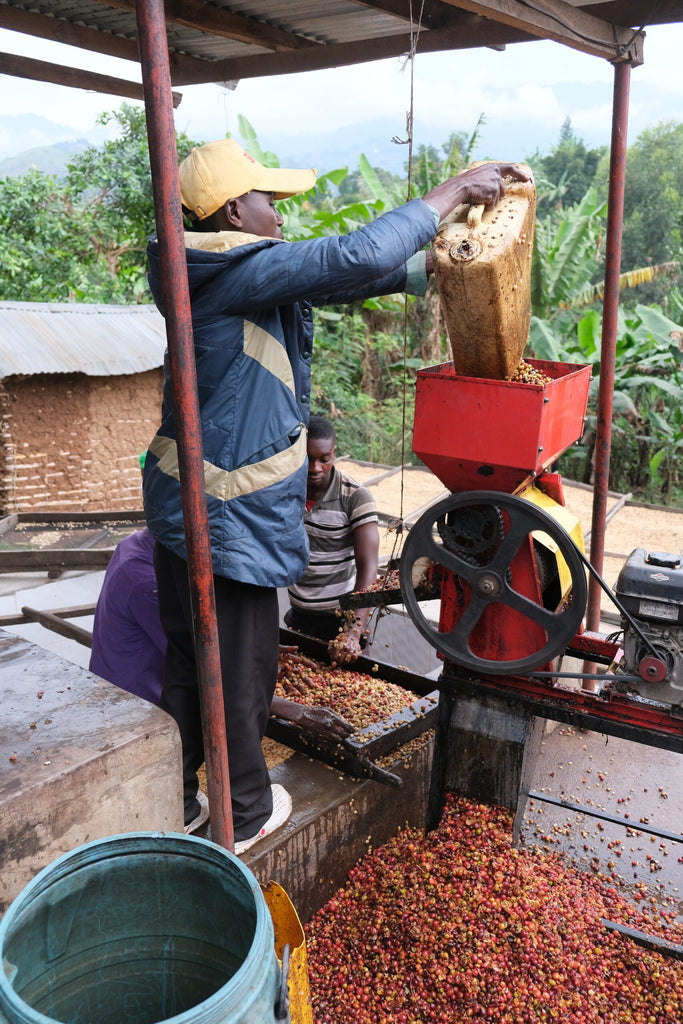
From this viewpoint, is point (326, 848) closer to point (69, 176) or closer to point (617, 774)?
point (617, 774)

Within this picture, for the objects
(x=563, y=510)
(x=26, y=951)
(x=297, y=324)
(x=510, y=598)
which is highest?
(x=297, y=324)

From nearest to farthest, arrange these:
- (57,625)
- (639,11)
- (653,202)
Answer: (639,11) → (57,625) → (653,202)

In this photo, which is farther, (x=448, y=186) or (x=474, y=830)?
(x=474, y=830)

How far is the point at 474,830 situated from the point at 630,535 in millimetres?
5577

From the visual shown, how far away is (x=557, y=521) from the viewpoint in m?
2.31

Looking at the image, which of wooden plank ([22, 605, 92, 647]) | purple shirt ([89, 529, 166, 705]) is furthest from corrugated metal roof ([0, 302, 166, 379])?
purple shirt ([89, 529, 166, 705])

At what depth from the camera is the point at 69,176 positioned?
1215cm

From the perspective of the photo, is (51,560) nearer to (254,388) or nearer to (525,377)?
(254,388)

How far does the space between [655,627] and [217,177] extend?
69.0 inches

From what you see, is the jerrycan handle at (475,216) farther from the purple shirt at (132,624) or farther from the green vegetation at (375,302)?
the green vegetation at (375,302)

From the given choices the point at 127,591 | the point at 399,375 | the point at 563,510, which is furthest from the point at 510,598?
the point at 399,375

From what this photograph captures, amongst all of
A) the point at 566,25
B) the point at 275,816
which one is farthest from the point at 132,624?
the point at 566,25

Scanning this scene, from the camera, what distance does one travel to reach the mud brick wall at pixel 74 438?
24.8ft

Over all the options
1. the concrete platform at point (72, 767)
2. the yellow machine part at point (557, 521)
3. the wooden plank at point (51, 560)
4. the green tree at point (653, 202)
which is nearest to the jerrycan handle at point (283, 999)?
the concrete platform at point (72, 767)
